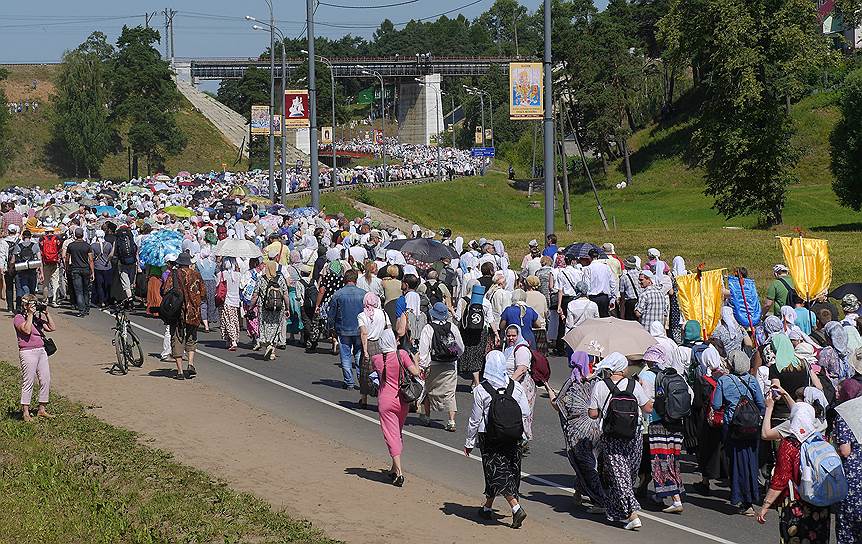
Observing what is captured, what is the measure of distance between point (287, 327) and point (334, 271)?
3.19m

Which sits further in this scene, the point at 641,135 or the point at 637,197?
the point at 641,135

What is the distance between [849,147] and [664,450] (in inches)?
2071

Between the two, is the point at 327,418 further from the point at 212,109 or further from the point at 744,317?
the point at 212,109

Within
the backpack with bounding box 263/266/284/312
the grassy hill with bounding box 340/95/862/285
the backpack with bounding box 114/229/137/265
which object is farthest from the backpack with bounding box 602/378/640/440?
the grassy hill with bounding box 340/95/862/285

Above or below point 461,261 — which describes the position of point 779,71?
above

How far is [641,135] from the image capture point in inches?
4107

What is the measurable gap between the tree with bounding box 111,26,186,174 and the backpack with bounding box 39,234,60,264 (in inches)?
3302

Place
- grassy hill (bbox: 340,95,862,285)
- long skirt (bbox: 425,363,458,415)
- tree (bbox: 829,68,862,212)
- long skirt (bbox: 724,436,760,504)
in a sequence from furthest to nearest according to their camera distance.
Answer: tree (bbox: 829,68,862,212), grassy hill (bbox: 340,95,862,285), long skirt (bbox: 425,363,458,415), long skirt (bbox: 724,436,760,504)

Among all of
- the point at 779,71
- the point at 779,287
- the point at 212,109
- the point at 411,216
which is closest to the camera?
the point at 779,287

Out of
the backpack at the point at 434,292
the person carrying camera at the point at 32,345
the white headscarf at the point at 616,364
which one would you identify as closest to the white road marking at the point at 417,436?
the white headscarf at the point at 616,364

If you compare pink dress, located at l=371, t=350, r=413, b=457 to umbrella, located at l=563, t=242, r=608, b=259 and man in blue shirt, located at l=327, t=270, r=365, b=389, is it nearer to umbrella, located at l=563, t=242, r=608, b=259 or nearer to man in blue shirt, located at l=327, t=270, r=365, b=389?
man in blue shirt, located at l=327, t=270, r=365, b=389

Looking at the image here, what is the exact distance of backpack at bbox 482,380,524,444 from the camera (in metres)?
11.0

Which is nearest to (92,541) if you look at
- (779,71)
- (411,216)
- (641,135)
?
(779,71)

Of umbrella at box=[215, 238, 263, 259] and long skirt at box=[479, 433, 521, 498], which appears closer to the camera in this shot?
long skirt at box=[479, 433, 521, 498]
